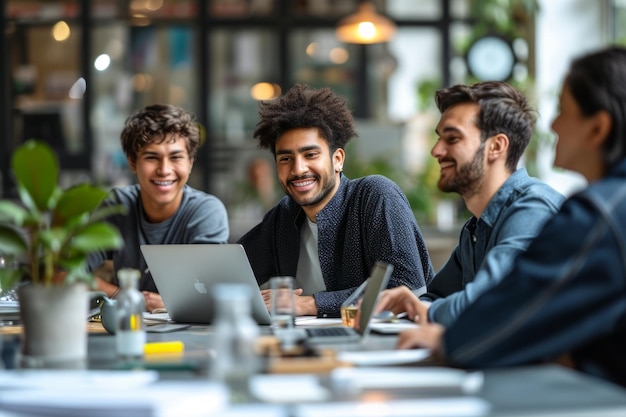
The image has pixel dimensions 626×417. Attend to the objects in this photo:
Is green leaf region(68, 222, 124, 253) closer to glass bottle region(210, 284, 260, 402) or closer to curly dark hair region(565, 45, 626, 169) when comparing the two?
glass bottle region(210, 284, 260, 402)

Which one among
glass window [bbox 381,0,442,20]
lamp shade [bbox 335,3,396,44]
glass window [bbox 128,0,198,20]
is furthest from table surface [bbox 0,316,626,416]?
glass window [bbox 381,0,442,20]

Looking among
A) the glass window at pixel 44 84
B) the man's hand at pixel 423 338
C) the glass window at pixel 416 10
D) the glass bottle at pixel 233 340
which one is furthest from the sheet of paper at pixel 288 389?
the glass window at pixel 416 10

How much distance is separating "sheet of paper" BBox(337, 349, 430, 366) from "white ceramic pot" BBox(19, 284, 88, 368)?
54 centimetres

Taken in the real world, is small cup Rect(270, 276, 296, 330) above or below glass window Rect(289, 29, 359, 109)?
below

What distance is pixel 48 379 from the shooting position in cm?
163

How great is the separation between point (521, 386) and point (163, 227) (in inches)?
93.2

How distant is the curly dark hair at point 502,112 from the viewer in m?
2.70

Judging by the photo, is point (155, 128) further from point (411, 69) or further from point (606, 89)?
point (411, 69)

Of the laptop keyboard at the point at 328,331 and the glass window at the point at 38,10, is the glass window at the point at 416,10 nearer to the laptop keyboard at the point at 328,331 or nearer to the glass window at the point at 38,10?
the glass window at the point at 38,10

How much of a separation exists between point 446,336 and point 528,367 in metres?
0.16

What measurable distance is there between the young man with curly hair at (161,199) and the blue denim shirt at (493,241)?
45.0 inches

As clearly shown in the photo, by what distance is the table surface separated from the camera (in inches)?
53.6

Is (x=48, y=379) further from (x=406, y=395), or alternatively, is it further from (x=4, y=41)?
(x=4, y=41)

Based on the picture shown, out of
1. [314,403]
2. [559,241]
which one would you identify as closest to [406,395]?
[314,403]
